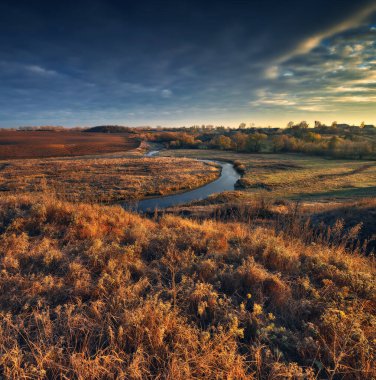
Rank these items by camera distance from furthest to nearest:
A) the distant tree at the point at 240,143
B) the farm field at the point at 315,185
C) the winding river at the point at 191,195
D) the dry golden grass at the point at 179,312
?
the distant tree at the point at 240,143, the farm field at the point at 315,185, the winding river at the point at 191,195, the dry golden grass at the point at 179,312

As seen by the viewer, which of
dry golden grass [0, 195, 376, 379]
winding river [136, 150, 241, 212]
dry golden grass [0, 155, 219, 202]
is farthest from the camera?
dry golden grass [0, 155, 219, 202]

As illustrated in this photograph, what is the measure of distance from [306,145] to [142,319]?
309 ft

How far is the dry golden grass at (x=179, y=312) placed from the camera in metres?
2.76

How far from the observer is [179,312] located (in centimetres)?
373

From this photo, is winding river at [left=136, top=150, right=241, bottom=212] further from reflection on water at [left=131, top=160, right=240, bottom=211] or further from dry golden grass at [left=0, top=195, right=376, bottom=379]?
dry golden grass at [left=0, top=195, right=376, bottom=379]

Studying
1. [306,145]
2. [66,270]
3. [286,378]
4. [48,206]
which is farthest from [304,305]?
[306,145]

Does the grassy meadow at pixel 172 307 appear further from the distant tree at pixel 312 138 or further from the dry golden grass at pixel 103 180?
the distant tree at pixel 312 138

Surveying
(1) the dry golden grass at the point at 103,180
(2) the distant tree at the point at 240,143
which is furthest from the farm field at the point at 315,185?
(2) the distant tree at the point at 240,143

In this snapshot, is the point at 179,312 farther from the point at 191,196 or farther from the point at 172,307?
the point at 191,196

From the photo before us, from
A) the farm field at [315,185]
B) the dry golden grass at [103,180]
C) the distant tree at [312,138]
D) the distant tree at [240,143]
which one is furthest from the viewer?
the distant tree at [240,143]

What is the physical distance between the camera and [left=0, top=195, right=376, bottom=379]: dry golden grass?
2.76m

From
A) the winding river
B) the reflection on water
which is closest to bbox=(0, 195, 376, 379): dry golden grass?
the reflection on water

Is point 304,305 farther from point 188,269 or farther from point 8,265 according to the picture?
point 8,265

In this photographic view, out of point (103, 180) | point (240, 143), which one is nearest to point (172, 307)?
point (103, 180)
